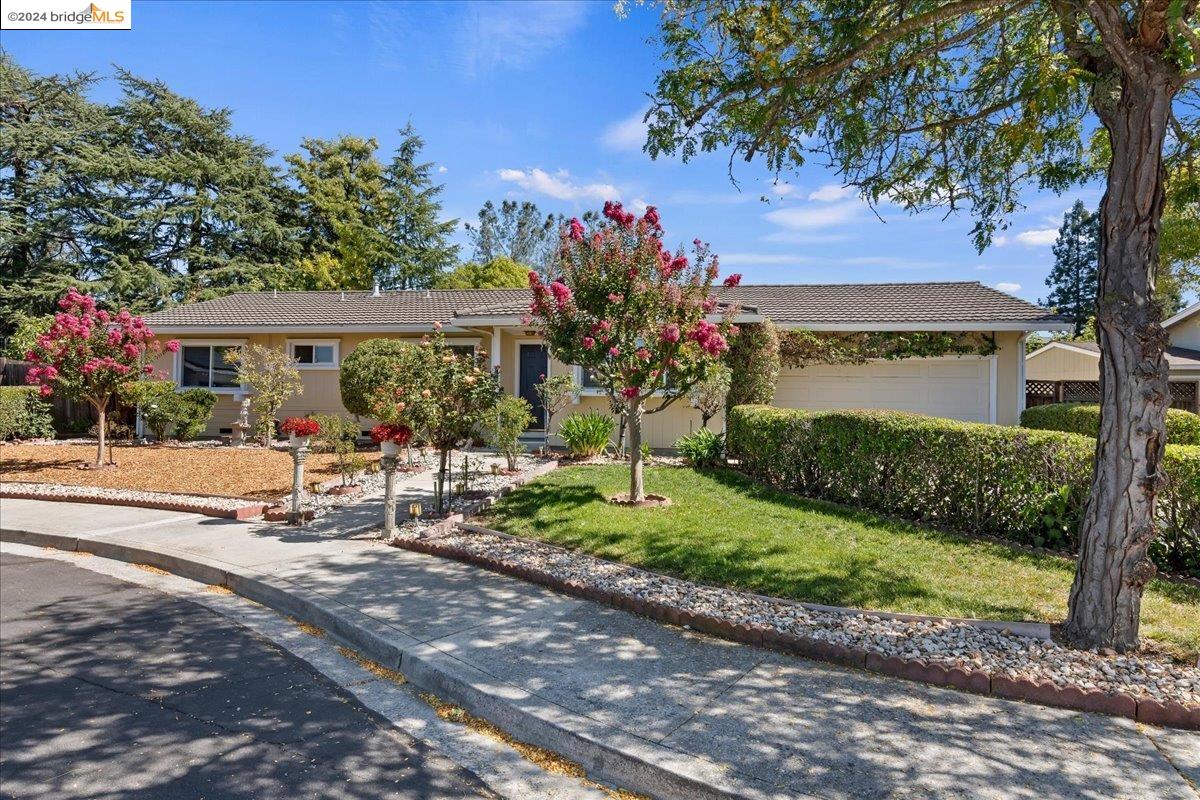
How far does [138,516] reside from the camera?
9.19 m

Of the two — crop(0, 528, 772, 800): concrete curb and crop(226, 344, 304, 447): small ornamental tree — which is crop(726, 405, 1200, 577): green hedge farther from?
crop(226, 344, 304, 447): small ornamental tree

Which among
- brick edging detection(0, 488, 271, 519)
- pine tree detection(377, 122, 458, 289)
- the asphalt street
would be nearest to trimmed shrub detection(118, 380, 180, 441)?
brick edging detection(0, 488, 271, 519)

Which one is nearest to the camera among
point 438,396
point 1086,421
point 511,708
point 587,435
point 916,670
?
point 511,708

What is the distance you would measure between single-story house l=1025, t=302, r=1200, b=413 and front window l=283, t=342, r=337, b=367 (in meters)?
16.4

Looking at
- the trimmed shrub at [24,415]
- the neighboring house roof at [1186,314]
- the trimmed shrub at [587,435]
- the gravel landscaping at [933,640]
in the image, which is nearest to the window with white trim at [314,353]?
the trimmed shrub at [24,415]

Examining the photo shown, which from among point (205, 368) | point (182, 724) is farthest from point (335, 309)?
point (182, 724)

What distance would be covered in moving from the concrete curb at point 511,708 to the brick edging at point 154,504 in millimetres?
2787

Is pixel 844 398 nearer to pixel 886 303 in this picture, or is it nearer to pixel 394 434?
pixel 886 303

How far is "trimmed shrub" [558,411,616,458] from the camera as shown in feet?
38.8

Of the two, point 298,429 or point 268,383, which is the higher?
point 268,383

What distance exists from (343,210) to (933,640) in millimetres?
33806

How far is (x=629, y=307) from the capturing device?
7.73 m

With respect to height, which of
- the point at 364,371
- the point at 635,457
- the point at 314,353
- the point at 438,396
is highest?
the point at 314,353

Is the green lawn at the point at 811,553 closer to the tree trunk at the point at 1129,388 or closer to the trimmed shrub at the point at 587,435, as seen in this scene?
the tree trunk at the point at 1129,388
